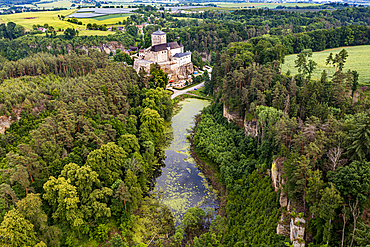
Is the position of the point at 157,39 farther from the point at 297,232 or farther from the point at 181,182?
the point at 297,232

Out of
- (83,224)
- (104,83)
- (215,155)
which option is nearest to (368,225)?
(215,155)

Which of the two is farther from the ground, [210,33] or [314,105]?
[210,33]

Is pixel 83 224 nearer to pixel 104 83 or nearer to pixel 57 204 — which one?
pixel 57 204

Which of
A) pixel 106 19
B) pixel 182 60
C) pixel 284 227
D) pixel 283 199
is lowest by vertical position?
pixel 284 227

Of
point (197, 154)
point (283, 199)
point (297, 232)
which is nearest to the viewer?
point (297, 232)

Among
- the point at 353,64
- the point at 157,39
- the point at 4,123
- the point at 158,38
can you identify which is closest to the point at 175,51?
the point at 158,38

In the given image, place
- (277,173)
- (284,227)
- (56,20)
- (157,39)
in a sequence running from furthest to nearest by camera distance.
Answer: (56,20), (157,39), (277,173), (284,227)

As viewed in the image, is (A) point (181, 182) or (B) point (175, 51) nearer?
(A) point (181, 182)
